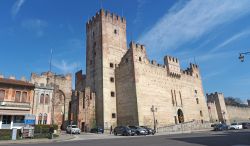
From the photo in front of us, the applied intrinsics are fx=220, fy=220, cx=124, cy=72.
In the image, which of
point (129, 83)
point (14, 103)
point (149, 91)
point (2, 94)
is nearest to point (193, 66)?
point (149, 91)

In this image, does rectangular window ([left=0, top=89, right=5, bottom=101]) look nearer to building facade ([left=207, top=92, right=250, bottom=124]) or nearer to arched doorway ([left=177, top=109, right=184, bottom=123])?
arched doorway ([left=177, top=109, right=184, bottom=123])

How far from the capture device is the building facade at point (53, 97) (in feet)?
123

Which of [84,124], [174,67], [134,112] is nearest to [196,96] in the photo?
[174,67]

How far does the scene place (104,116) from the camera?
4547 cm

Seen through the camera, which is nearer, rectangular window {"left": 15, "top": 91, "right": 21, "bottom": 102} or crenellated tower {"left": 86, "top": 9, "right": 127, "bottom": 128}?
rectangular window {"left": 15, "top": 91, "right": 21, "bottom": 102}

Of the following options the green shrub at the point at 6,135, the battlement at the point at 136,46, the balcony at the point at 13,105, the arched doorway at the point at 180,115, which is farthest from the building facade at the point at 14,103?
the arched doorway at the point at 180,115

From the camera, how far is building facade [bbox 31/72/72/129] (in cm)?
3756

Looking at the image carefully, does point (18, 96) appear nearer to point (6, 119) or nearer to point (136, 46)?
point (6, 119)

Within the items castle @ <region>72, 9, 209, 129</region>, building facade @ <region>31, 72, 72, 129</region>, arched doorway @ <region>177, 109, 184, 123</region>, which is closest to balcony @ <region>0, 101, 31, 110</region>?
building facade @ <region>31, 72, 72, 129</region>

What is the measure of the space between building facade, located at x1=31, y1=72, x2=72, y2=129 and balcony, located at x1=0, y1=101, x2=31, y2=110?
137 inches

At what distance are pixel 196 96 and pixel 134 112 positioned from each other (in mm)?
23057

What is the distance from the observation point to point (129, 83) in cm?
4603

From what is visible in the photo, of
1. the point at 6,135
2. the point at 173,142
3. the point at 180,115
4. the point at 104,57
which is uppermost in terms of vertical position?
the point at 104,57

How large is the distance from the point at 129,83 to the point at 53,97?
15452 millimetres
